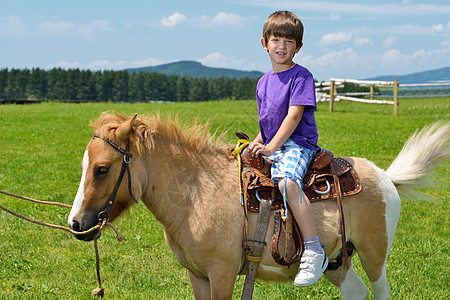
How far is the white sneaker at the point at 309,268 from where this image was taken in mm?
3387

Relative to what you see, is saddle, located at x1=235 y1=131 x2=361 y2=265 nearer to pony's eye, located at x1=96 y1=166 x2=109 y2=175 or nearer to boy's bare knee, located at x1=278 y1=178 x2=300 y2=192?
boy's bare knee, located at x1=278 y1=178 x2=300 y2=192

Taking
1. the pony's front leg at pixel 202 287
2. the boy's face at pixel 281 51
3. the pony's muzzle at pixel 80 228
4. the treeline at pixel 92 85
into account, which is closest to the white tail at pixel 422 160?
the boy's face at pixel 281 51

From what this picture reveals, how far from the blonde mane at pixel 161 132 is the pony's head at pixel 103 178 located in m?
0.05

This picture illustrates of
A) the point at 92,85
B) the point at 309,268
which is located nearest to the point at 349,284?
the point at 309,268

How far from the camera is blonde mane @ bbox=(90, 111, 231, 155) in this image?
334cm

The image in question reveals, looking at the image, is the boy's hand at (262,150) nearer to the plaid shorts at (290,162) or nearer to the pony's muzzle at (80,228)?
the plaid shorts at (290,162)

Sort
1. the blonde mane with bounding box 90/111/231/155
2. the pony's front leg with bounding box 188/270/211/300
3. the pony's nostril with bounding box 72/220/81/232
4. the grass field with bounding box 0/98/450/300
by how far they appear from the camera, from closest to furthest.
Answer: the pony's nostril with bounding box 72/220/81/232, the blonde mane with bounding box 90/111/231/155, the pony's front leg with bounding box 188/270/211/300, the grass field with bounding box 0/98/450/300

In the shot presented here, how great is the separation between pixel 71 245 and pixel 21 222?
5.02ft

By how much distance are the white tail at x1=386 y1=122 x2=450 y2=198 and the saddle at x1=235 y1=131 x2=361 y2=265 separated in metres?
0.73

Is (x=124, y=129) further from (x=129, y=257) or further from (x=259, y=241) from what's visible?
(x=129, y=257)

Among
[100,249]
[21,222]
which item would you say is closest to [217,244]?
[100,249]

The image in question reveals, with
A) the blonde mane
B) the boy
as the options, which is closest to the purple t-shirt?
the boy

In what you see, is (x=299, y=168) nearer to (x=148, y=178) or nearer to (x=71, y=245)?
(x=148, y=178)

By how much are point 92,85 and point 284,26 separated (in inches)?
3941
